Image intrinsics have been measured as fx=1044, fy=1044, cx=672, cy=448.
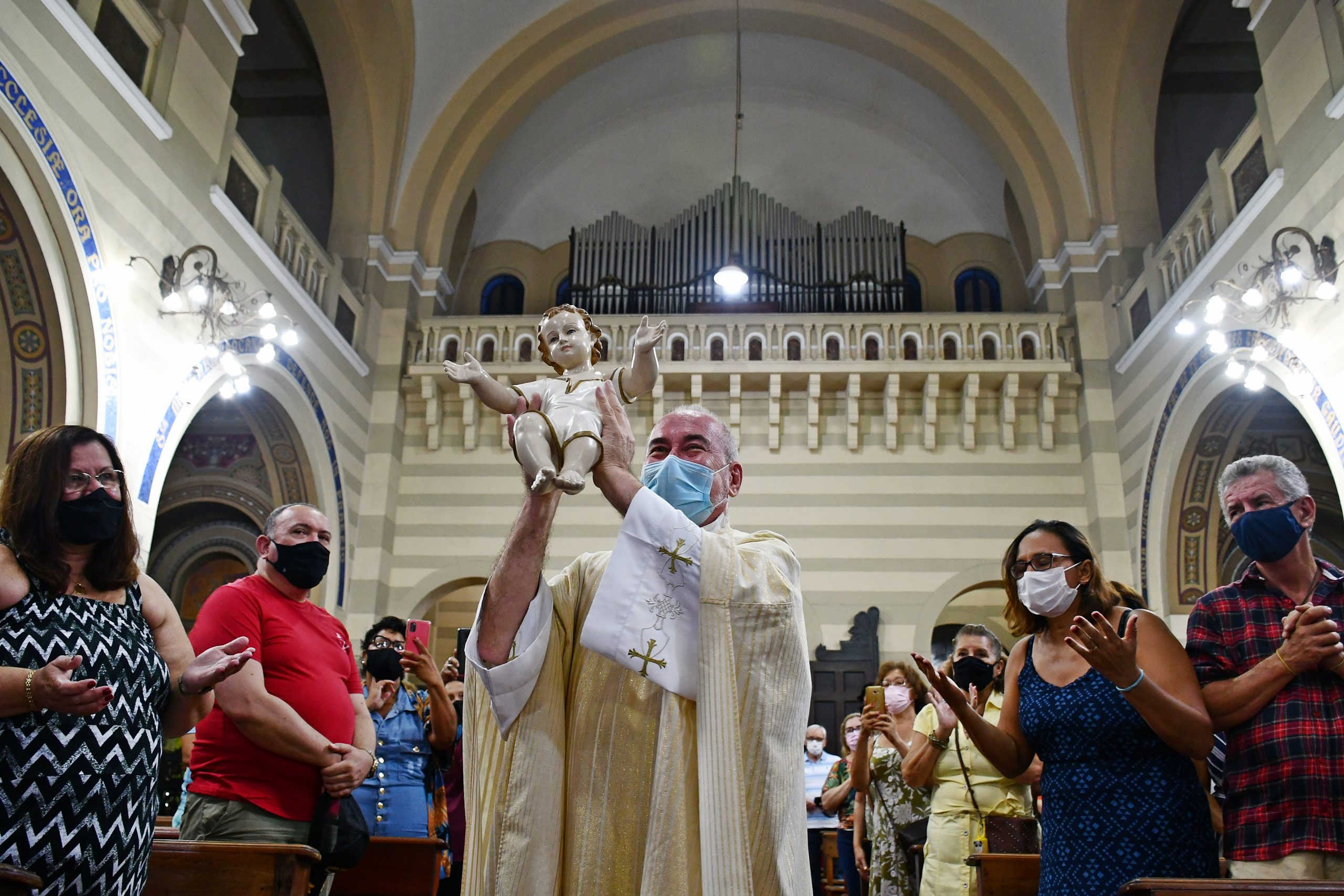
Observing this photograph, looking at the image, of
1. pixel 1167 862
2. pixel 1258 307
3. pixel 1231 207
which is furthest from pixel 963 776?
pixel 1231 207

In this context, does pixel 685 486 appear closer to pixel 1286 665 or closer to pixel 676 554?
pixel 676 554

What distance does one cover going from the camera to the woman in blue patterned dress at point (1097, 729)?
237 cm

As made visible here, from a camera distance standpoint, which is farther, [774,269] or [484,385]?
[774,269]

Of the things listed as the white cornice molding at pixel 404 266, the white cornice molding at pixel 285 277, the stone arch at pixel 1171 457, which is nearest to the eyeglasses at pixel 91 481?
the white cornice molding at pixel 285 277

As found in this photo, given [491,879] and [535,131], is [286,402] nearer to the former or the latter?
[535,131]

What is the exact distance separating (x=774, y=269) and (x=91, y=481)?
1114cm

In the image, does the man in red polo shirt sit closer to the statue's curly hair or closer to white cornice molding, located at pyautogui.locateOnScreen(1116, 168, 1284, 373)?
the statue's curly hair

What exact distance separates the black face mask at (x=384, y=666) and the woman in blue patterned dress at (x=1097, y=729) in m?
2.69

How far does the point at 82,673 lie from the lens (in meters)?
2.27

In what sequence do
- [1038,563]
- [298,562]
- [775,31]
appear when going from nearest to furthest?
[1038,563]
[298,562]
[775,31]

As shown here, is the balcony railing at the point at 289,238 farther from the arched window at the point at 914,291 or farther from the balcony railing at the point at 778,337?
the arched window at the point at 914,291

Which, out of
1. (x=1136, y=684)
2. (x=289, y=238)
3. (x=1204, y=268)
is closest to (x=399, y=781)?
(x=1136, y=684)

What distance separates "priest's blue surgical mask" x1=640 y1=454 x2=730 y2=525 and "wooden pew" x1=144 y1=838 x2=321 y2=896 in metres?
1.33

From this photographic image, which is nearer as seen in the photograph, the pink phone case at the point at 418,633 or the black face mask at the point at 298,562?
the black face mask at the point at 298,562
